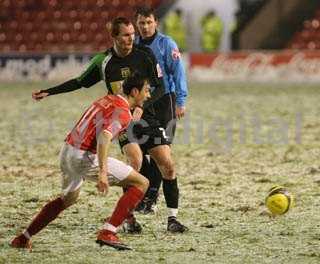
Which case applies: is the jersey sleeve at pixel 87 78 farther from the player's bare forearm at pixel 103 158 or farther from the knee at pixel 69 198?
the player's bare forearm at pixel 103 158

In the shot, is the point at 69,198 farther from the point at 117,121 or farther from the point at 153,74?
the point at 153,74

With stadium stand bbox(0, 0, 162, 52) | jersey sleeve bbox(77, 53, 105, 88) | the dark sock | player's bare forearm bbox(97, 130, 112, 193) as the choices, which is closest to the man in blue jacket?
the dark sock

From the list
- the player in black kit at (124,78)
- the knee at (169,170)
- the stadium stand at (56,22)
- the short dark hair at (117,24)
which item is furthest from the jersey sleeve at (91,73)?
the stadium stand at (56,22)

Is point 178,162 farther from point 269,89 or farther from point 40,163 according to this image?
point 269,89

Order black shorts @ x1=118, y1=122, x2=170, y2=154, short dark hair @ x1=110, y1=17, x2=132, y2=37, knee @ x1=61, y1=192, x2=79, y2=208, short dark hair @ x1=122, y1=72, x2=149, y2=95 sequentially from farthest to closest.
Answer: black shorts @ x1=118, y1=122, x2=170, y2=154, short dark hair @ x1=110, y1=17, x2=132, y2=37, knee @ x1=61, y1=192, x2=79, y2=208, short dark hair @ x1=122, y1=72, x2=149, y2=95

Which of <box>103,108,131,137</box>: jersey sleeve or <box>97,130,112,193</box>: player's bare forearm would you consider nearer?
<box>97,130,112,193</box>: player's bare forearm

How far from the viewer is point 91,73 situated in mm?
7688

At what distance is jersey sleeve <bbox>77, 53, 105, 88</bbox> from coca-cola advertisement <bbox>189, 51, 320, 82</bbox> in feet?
59.0

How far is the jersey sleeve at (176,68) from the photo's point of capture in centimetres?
845

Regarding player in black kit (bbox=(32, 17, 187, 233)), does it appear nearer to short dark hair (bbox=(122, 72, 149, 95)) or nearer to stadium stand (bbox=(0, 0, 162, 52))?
short dark hair (bbox=(122, 72, 149, 95))

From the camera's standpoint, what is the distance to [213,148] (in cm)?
1362

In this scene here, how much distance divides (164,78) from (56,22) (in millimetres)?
22012

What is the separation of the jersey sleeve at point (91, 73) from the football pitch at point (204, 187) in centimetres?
124

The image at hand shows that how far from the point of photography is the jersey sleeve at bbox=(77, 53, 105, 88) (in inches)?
301
